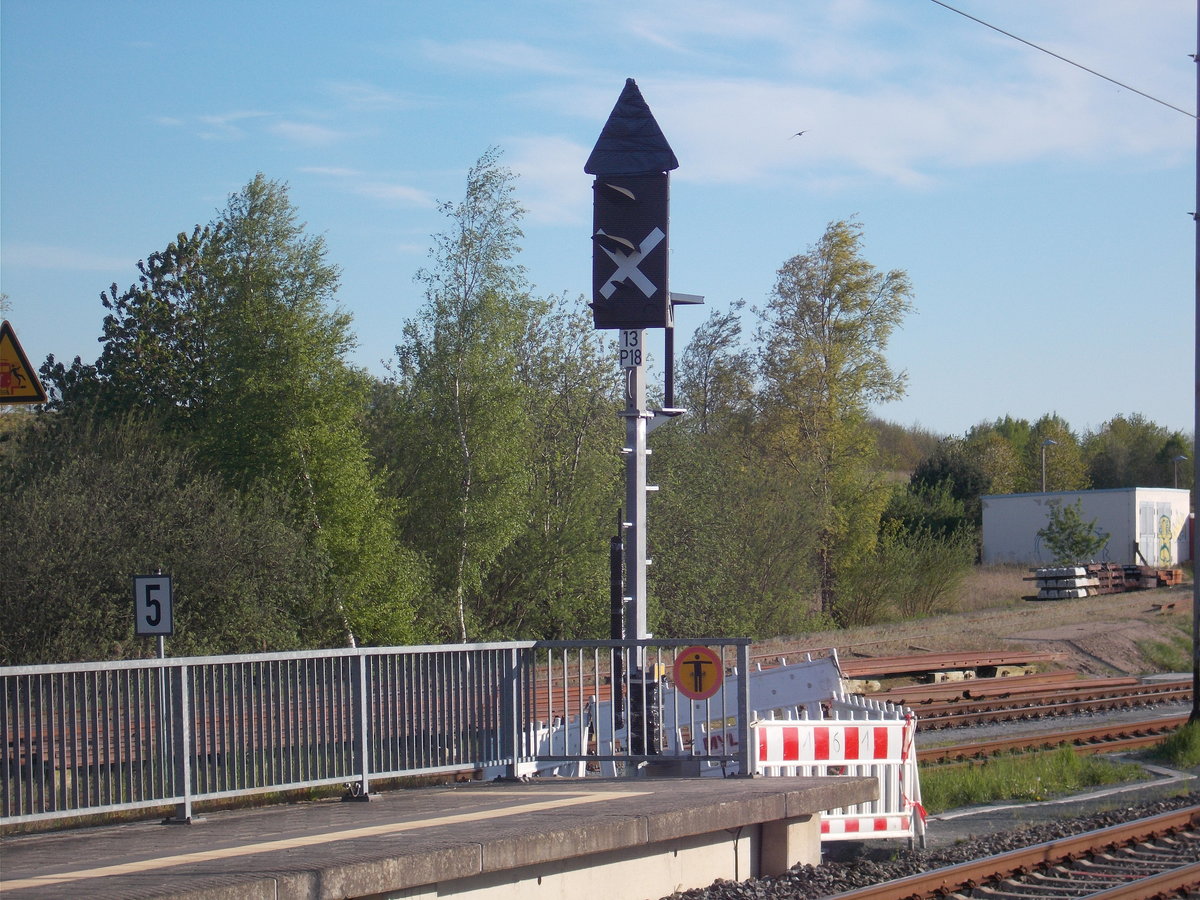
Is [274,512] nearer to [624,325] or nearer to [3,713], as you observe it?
[624,325]

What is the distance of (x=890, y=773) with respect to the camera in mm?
10492

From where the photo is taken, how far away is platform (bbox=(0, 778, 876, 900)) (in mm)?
6172

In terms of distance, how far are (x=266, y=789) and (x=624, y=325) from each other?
15.7 ft

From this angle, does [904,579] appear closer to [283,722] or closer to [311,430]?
[311,430]

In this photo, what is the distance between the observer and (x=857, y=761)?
10.3 m

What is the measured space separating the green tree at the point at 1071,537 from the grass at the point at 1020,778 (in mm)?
44195

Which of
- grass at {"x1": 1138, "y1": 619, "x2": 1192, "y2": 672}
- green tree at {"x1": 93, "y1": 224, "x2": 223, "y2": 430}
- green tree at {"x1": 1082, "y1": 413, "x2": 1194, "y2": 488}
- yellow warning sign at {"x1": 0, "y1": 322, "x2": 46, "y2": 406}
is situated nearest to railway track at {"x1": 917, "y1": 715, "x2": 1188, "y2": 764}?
yellow warning sign at {"x1": 0, "y1": 322, "x2": 46, "y2": 406}

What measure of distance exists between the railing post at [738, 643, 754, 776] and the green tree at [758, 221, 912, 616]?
37814mm

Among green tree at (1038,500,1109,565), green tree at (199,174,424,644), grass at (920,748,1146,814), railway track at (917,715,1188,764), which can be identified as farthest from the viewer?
green tree at (1038,500,1109,565)

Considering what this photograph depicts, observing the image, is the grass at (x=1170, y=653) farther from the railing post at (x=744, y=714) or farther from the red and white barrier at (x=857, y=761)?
the railing post at (x=744, y=714)

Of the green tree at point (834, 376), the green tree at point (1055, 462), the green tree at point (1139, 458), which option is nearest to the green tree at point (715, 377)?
the green tree at point (834, 376)

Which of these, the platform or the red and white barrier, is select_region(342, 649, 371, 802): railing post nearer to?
the platform

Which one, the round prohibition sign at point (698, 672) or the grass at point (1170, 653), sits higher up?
the round prohibition sign at point (698, 672)

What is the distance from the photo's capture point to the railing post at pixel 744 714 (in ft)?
29.8
